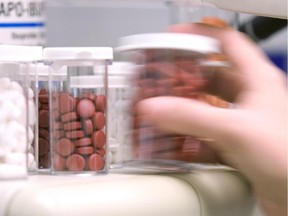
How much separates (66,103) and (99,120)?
0.03 metres

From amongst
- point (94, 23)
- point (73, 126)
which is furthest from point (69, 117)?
point (94, 23)

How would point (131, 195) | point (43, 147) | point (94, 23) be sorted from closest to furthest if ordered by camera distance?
point (131, 195)
point (43, 147)
point (94, 23)

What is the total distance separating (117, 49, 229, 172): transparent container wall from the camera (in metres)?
0.48

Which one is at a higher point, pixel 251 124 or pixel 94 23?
pixel 94 23

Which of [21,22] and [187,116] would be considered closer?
[187,116]

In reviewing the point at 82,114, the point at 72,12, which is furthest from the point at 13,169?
the point at 72,12

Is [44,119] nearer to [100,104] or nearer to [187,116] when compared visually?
[100,104]

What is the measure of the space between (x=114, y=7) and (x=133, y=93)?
0.45 m

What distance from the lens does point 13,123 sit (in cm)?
49

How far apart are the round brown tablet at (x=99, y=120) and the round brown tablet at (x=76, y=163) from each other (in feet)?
0.09

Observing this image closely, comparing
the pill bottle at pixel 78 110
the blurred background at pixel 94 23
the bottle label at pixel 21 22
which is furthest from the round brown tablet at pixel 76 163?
the blurred background at pixel 94 23

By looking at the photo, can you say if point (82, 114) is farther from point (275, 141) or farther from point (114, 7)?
point (114, 7)

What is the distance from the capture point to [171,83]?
48 cm


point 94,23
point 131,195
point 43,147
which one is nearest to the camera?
point 131,195
